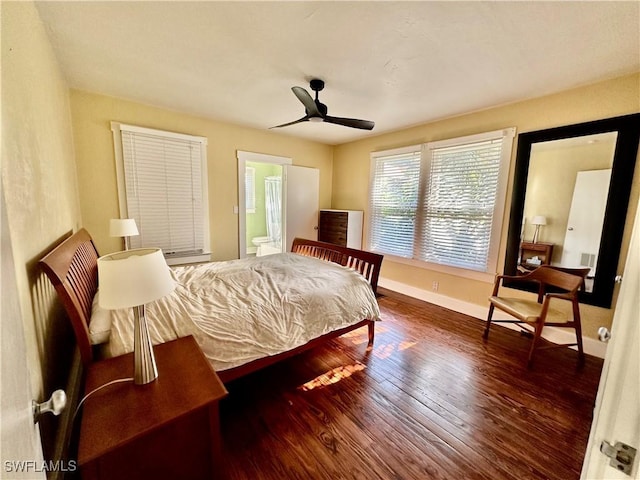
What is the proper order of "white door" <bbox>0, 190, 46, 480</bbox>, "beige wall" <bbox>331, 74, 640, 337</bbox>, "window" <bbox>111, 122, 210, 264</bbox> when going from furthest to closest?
"window" <bbox>111, 122, 210, 264</bbox>, "beige wall" <bbox>331, 74, 640, 337</bbox>, "white door" <bbox>0, 190, 46, 480</bbox>

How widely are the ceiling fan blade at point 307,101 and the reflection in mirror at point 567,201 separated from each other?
2338 mm

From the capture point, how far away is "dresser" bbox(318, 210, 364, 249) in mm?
4363

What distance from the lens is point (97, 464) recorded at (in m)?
0.94

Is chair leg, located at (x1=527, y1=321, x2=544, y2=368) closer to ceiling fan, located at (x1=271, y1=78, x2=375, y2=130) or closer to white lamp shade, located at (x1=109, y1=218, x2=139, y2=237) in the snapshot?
ceiling fan, located at (x1=271, y1=78, x2=375, y2=130)

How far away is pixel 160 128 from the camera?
3201 millimetres

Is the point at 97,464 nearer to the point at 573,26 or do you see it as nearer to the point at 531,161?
the point at 573,26

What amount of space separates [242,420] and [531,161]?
3551 millimetres

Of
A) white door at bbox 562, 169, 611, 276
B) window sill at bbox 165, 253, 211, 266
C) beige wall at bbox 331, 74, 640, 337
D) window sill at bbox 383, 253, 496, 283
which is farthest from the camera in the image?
window sill at bbox 165, 253, 211, 266

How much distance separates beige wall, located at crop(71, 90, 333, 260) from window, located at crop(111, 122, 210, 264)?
102mm

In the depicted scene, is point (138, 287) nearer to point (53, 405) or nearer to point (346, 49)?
point (53, 405)

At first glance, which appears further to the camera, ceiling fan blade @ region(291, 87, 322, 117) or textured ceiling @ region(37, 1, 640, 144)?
ceiling fan blade @ region(291, 87, 322, 117)

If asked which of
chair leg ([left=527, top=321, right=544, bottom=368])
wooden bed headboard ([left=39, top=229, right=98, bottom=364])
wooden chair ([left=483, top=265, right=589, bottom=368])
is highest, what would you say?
wooden bed headboard ([left=39, top=229, right=98, bottom=364])

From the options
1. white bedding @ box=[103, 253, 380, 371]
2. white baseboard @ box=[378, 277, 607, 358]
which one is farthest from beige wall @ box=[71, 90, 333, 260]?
white baseboard @ box=[378, 277, 607, 358]

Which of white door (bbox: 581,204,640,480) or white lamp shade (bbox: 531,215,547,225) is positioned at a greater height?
white lamp shade (bbox: 531,215,547,225)
